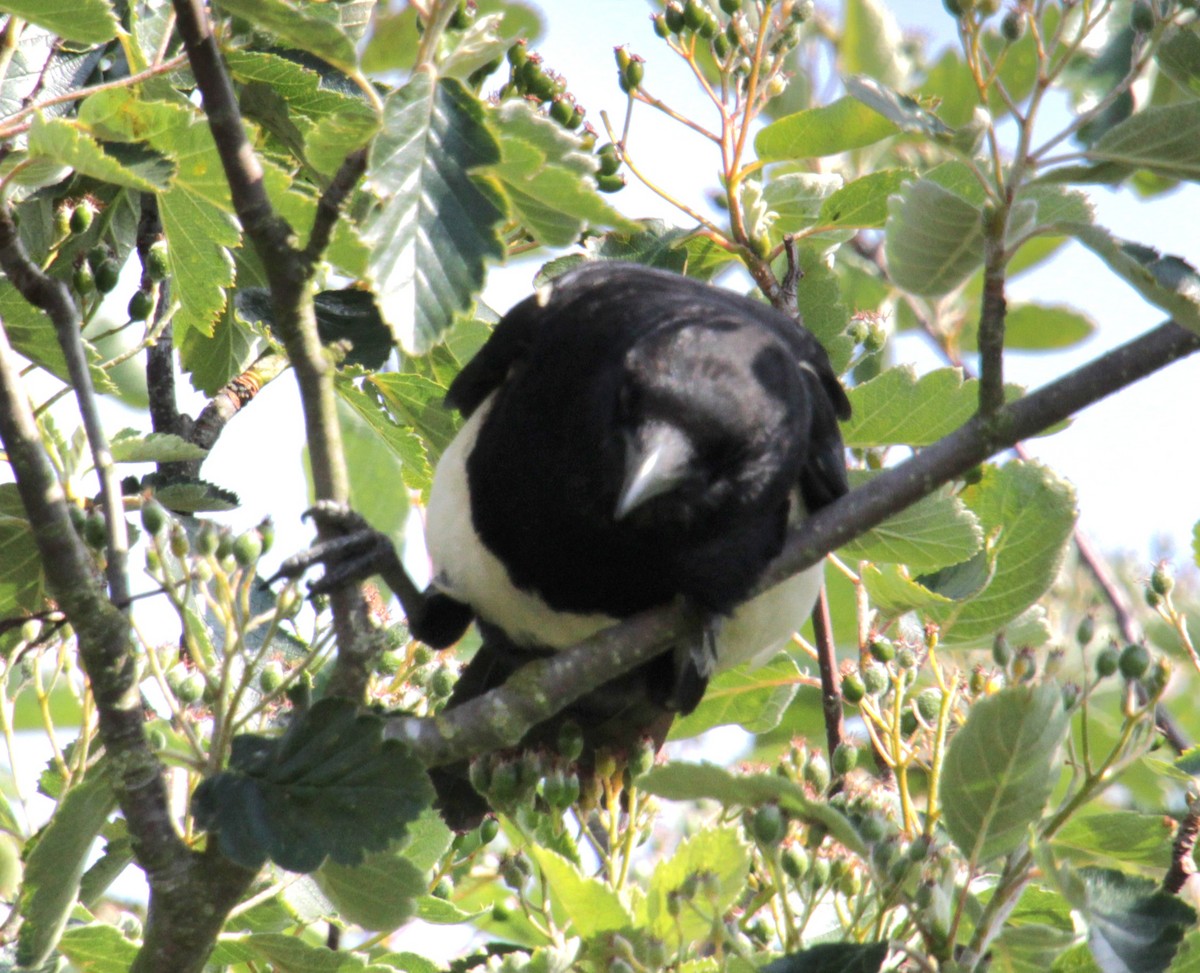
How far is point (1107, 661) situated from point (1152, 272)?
553 millimetres

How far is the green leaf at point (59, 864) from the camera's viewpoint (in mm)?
2109

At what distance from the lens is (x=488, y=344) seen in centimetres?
314

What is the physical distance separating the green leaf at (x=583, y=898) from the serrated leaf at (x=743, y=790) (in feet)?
0.52

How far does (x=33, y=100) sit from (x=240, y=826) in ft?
5.24

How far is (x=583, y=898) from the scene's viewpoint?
199 centimetres

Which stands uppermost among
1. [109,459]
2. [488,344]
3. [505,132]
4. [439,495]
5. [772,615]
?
[505,132]

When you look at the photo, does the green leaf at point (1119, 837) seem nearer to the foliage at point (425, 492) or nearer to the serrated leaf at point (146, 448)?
the foliage at point (425, 492)

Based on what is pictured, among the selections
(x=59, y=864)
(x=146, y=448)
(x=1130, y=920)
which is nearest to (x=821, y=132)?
(x=146, y=448)

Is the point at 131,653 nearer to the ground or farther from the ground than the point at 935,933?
farther from the ground

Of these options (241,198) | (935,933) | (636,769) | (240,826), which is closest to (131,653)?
(240,826)

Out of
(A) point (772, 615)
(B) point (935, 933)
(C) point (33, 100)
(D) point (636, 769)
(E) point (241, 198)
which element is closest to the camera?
(B) point (935, 933)

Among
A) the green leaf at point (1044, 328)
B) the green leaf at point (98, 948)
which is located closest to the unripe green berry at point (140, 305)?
the green leaf at point (98, 948)

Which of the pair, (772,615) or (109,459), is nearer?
(109,459)

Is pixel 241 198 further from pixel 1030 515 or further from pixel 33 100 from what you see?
Result: pixel 1030 515
